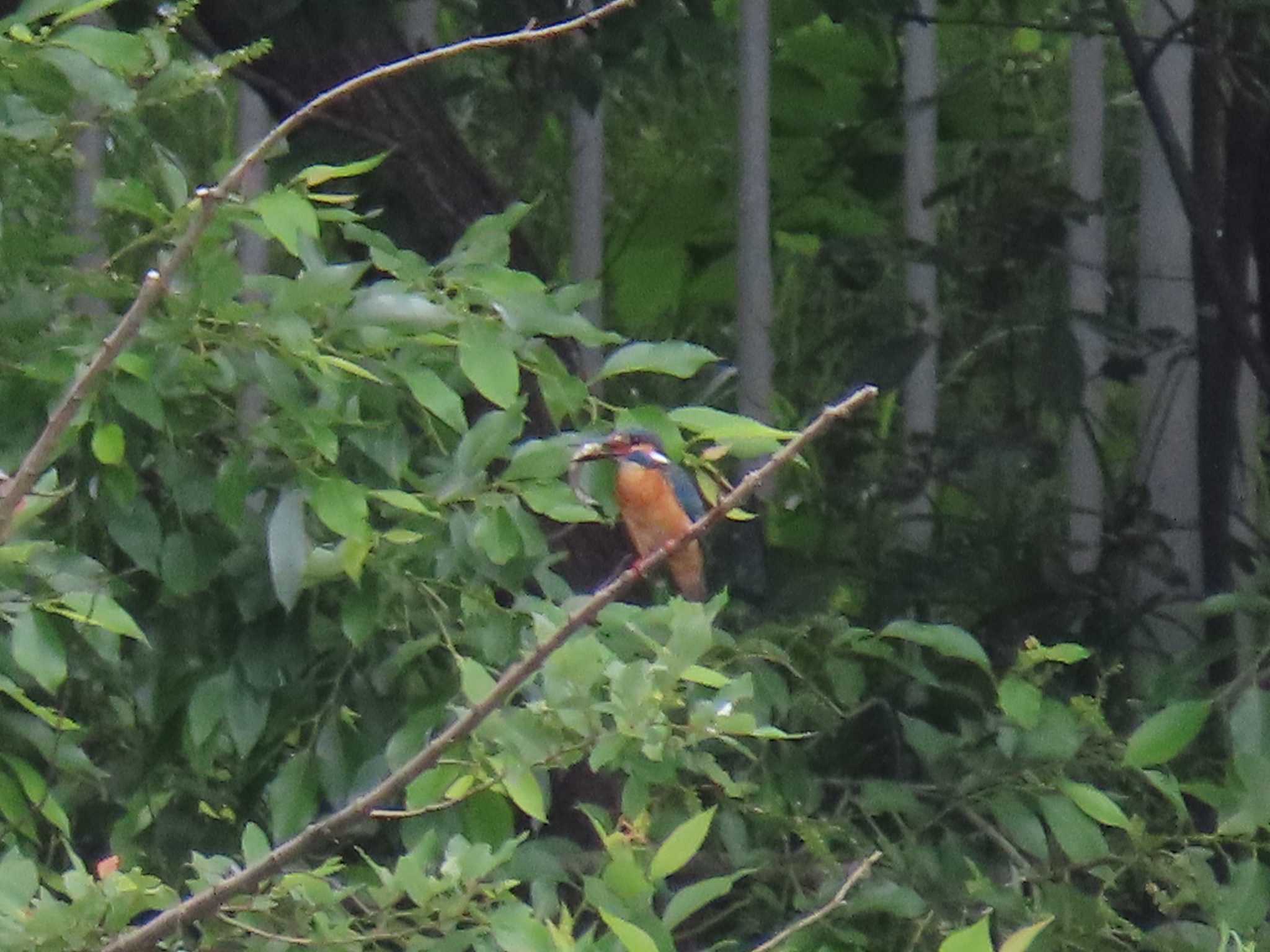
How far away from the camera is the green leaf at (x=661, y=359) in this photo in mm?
1573

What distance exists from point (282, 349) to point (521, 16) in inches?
35.4

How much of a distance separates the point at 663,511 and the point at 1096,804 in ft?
3.78

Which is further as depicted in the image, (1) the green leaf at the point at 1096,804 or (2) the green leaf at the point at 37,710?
(1) the green leaf at the point at 1096,804

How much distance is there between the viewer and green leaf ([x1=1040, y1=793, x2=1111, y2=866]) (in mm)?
1951

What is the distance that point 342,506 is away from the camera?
1.53 meters

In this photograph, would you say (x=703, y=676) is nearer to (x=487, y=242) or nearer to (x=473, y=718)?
(x=473, y=718)

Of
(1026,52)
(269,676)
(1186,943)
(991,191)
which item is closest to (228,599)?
(269,676)

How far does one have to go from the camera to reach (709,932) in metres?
2.41

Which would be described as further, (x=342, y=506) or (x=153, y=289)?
(x=342, y=506)

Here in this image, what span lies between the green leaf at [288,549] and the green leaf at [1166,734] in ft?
2.91

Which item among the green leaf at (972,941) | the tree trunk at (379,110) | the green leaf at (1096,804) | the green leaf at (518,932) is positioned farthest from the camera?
the tree trunk at (379,110)

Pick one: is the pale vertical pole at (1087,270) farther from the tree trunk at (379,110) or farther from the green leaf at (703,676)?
the green leaf at (703,676)

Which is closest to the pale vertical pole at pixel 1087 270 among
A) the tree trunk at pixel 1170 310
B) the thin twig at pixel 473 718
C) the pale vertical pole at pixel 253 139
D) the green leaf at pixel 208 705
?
the tree trunk at pixel 1170 310

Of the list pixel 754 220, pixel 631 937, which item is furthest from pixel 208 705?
pixel 754 220
